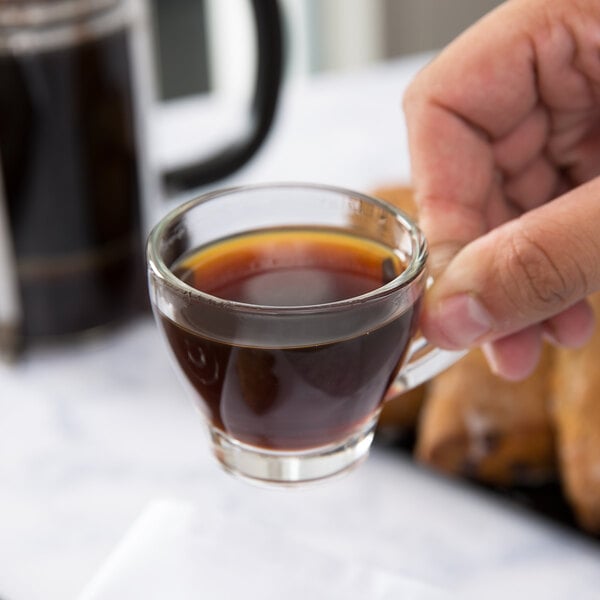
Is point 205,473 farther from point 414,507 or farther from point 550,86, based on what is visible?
point 550,86

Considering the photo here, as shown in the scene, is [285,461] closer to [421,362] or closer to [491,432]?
[421,362]

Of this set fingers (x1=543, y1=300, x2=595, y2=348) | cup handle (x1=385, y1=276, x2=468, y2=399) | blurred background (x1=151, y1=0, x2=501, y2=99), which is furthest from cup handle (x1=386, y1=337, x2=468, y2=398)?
blurred background (x1=151, y1=0, x2=501, y2=99)

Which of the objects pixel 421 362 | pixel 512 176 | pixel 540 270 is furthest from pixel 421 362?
pixel 512 176

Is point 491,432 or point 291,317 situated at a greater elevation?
point 291,317

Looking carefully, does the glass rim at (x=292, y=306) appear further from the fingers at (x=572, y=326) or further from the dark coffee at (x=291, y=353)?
the fingers at (x=572, y=326)

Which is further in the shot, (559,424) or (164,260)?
(559,424)

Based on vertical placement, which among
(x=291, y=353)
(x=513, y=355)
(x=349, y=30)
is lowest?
(x=349, y=30)

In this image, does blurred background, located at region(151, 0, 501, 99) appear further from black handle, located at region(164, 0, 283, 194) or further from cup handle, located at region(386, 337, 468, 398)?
cup handle, located at region(386, 337, 468, 398)

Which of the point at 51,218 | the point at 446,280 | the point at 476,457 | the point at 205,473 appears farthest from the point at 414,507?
the point at 51,218
